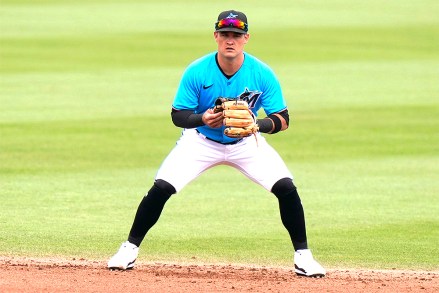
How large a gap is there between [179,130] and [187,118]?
879cm

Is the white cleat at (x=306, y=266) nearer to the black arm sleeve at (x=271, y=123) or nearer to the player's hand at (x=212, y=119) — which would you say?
the black arm sleeve at (x=271, y=123)

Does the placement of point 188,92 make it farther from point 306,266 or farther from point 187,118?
point 306,266

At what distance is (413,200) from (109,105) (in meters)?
8.32

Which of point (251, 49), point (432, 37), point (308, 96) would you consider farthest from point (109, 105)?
point (432, 37)

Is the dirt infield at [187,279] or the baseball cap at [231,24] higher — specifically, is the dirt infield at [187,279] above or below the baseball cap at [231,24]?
below

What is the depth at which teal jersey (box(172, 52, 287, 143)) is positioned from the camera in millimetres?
7746

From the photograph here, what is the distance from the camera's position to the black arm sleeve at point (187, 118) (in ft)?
25.0

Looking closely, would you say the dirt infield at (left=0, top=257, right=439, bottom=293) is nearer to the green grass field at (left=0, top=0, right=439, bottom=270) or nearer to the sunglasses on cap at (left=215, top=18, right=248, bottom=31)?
the green grass field at (left=0, top=0, right=439, bottom=270)

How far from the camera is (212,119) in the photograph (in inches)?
293

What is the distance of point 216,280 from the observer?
772cm

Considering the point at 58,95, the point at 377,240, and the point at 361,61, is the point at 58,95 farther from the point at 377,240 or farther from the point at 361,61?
the point at 377,240

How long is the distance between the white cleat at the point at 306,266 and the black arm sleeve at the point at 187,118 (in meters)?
1.33

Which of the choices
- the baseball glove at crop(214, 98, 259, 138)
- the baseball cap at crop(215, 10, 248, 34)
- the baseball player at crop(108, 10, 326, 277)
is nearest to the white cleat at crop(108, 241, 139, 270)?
the baseball player at crop(108, 10, 326, 277)

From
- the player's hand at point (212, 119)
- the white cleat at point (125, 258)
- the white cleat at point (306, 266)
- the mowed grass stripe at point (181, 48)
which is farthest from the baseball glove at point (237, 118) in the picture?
the mowed grass stripe at point (181, 48)
